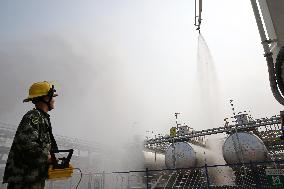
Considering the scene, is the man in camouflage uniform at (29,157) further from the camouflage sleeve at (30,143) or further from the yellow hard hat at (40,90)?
the yellow hard hat at (40,90)

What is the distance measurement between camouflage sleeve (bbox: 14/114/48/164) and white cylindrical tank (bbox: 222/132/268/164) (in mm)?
12579

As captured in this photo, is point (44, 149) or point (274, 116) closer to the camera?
point (44, 149)

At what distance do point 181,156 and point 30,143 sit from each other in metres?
13.9

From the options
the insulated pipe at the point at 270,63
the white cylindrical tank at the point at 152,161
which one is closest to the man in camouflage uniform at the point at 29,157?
the insulated pipe at the point at 270,63

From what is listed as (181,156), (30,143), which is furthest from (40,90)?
(181,156)

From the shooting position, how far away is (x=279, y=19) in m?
3.31

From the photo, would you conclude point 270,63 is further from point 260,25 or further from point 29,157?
point 29,157

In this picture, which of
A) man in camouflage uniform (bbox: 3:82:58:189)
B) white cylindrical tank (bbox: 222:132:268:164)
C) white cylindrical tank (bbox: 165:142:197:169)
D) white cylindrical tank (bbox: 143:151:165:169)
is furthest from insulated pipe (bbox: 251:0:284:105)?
white cylindrical tank (bbox: 143:151:165:169)

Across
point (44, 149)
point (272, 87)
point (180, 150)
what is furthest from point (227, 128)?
point (44, 149)

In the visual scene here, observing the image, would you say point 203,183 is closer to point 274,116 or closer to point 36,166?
point 274,116

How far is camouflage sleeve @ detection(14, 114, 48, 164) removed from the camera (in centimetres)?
288

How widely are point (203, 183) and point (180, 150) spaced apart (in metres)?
2.47

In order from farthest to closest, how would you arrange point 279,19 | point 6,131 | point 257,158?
point 6,131
point 257,158
point 279,19

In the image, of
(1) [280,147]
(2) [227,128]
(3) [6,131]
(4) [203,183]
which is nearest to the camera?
(4) [203,183]
